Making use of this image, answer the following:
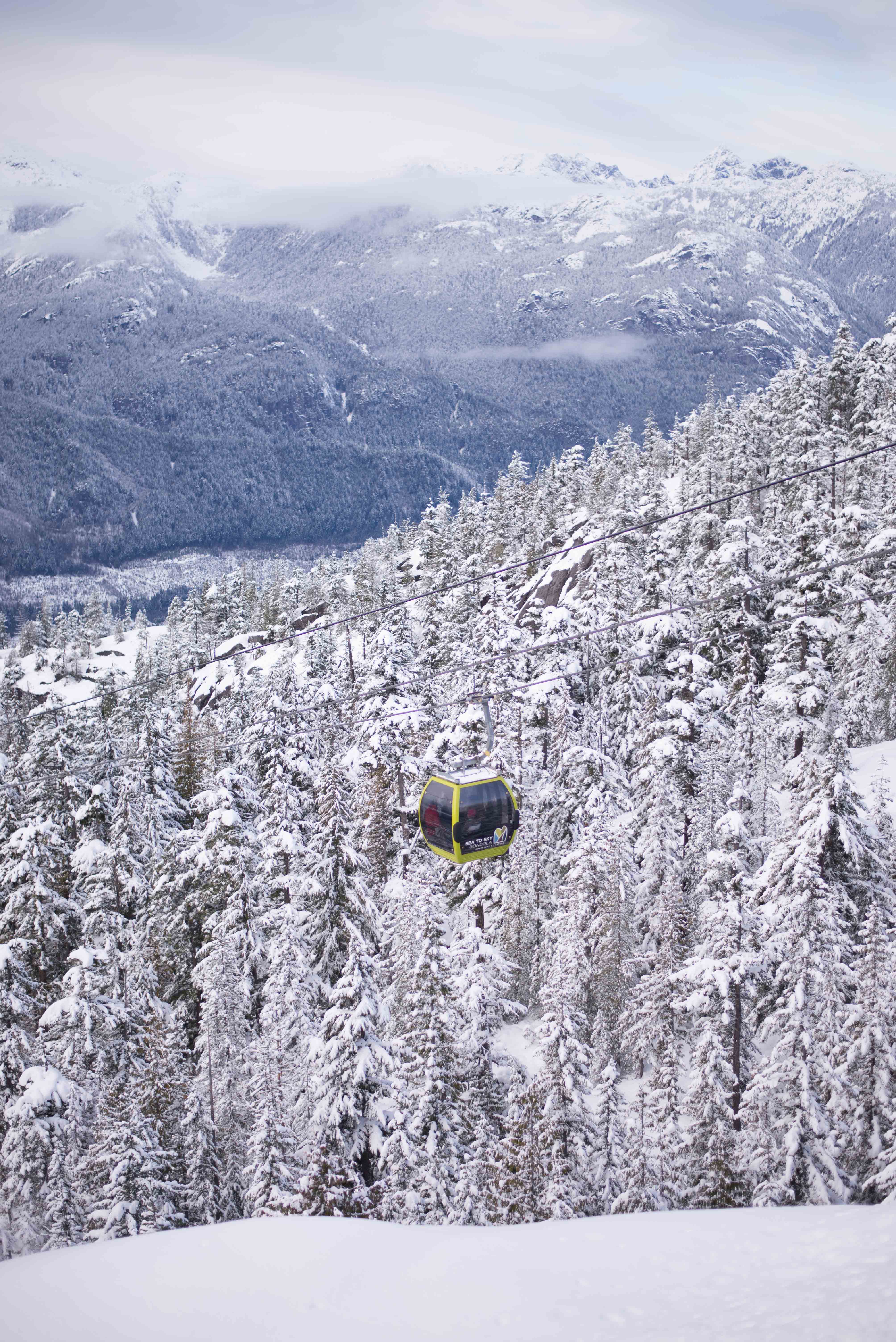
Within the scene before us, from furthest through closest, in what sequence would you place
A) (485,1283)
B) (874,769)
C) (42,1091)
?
(874,769), (42,1091), (485,1283)

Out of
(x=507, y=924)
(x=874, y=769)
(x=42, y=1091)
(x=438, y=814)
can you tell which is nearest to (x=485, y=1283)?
(x=438, y=814)

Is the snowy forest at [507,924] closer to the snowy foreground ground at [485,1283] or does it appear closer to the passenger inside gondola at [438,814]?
the passenger inside gondola at [438,814]

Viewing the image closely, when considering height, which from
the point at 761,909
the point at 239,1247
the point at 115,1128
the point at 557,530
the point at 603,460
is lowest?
the point at 115,1128

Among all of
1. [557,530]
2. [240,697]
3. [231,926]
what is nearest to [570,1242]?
[231,926]

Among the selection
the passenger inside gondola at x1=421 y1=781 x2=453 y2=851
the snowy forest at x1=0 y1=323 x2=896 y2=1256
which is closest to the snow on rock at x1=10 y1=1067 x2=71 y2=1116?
the snowy forest at x1=0 y1=323 x2=896 y2=1256

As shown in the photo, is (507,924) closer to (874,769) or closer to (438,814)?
(874,769)

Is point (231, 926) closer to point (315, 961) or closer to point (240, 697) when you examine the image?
point (315, 961)

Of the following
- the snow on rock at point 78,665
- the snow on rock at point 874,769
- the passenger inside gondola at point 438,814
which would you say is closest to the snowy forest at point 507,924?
the snow on rock at point 874,769
